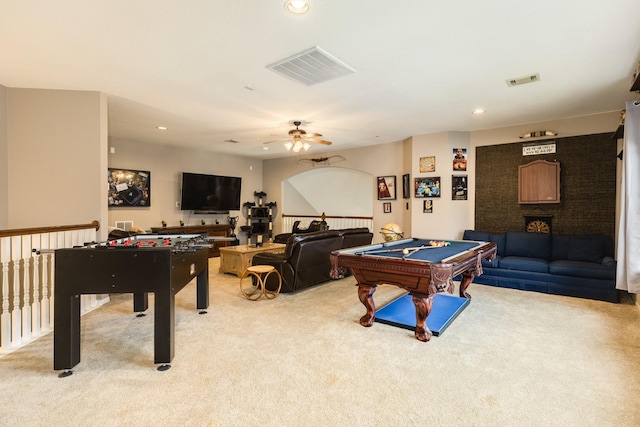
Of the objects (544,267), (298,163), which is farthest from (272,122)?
(544,267)

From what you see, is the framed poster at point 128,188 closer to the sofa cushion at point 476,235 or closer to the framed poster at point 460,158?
the framed poster at point 460,158

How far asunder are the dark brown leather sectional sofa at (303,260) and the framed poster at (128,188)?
11.9 ft

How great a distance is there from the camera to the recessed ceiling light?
2.18m

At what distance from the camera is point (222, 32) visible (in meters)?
2.57

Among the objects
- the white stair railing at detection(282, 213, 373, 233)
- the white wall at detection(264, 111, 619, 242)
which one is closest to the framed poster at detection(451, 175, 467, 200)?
the white wall at detection(264, 111, 619, 242)

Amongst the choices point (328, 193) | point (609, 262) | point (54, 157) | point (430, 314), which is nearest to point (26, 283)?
point (54, 157)

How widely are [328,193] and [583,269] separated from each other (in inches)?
255

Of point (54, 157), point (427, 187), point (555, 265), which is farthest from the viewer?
point (427, 187)

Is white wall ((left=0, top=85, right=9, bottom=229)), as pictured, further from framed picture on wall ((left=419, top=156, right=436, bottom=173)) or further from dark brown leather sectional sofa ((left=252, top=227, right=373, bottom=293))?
framed picture on wall ((left=419, top=156, right=436, bottom=173))

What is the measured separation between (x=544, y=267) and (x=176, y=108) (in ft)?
18.8

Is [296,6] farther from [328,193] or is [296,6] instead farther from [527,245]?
[328,193]

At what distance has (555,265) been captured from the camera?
441cm

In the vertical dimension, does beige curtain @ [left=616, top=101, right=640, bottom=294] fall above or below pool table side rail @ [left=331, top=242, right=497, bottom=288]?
above

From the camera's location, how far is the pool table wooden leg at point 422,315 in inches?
114
